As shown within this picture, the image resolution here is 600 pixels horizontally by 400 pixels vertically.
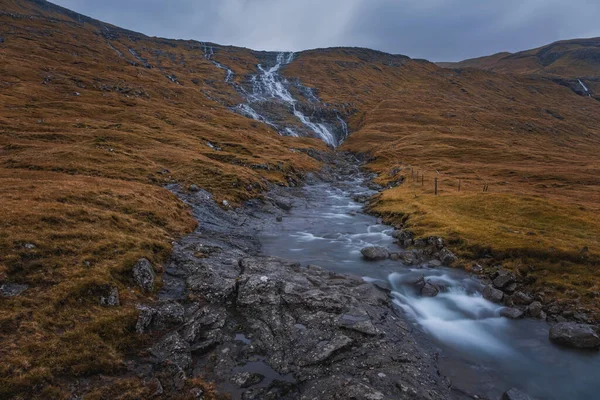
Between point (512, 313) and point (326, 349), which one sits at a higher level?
point (512, 313)

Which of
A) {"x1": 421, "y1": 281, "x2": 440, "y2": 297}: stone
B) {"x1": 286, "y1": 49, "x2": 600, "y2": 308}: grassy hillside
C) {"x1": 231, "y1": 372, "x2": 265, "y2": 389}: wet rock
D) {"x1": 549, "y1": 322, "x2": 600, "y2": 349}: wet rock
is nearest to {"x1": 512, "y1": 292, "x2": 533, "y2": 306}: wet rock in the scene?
{"x1": 286, "y1": 49, "x2": 600, "y2": 308}: grassy hillside

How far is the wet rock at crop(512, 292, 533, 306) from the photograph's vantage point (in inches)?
885

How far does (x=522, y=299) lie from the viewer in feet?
74.2

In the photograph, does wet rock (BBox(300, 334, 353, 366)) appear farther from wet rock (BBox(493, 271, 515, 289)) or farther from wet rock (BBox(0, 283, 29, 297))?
wet rock (BBox(493, 271, 515, 289))

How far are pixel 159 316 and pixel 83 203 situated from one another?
15.1 metres

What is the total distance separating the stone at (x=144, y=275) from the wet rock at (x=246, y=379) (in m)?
7.89

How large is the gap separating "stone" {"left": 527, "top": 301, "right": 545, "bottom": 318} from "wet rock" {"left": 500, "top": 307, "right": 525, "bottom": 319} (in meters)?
0.51

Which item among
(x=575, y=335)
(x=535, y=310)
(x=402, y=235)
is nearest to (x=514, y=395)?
(x=575, y=335)

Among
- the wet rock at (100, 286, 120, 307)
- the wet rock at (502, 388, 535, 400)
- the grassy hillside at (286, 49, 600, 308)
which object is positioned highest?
the grassy hillside at (286, 49, 600, 308)

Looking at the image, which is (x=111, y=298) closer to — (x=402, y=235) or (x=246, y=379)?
(x=246, y=379)

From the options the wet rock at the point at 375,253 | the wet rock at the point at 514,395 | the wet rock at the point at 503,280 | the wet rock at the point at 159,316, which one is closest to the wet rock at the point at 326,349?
the wet rock at the point at 159,316

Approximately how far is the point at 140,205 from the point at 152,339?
58.7ft

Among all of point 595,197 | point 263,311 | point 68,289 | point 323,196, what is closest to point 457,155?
point 595,197

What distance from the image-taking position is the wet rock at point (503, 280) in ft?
80.5
